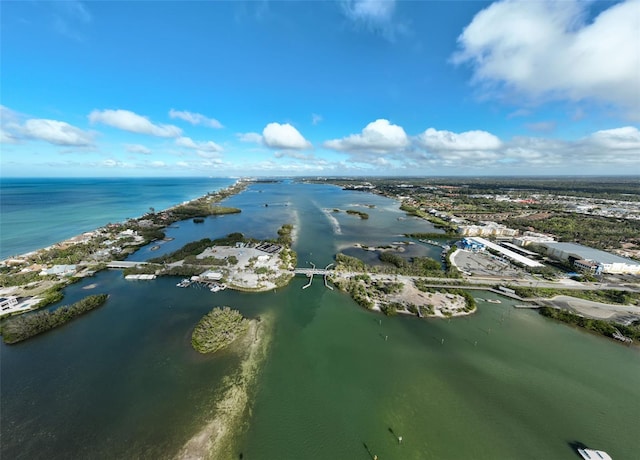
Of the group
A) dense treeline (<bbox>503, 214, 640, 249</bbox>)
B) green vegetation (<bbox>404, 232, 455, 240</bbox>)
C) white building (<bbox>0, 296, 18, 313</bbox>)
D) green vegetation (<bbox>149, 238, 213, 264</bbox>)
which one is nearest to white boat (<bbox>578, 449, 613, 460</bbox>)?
green vegetation (<bbox>404, 232, 455, 240</bbox>)

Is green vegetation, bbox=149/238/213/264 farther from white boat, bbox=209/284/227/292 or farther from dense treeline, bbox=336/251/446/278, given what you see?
dense treeline, bbox=336/251/446/278

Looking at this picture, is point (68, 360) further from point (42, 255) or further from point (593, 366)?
point (593, 366)

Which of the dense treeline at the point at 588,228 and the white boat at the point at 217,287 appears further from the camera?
the dense treeline at the point at 588,228

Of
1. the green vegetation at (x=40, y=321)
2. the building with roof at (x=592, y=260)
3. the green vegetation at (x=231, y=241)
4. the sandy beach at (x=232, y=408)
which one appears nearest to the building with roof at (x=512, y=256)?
the building with roof at (x=592, y=260)

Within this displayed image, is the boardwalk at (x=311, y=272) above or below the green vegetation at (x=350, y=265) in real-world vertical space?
below

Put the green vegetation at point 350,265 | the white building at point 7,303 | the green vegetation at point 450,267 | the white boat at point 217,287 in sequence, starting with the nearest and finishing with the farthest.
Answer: the white building at point 7,303 < the white boat at point 217,287 < the green vegetation at point 450,267 < the green vegetation at point 350,265

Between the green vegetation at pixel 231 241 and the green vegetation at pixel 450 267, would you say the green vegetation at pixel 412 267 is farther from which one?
the green vegetation at pixel 231 241

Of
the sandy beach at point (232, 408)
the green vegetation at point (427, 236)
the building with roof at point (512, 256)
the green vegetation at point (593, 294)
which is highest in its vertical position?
the building with roof at point (512, 256)

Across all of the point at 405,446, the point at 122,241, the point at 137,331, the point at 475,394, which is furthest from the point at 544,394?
the point at 122,241
